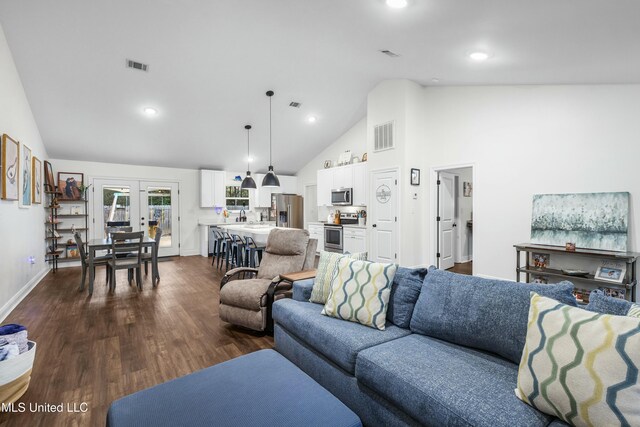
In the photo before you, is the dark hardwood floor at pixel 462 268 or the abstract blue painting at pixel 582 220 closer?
the abstract blue painting at pixel 582 220

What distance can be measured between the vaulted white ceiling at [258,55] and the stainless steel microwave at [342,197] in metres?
1.68

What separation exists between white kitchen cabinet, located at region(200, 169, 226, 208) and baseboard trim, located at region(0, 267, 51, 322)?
3.62 metres

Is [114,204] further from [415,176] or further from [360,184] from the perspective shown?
[415,176]

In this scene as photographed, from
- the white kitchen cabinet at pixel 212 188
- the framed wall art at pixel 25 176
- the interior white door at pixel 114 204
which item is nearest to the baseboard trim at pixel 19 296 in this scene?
the framed wall art at pixel 25 176

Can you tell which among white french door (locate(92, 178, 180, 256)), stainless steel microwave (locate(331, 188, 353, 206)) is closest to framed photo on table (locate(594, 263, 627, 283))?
stainless steel microwave (locate(331, 188, 353, 206))

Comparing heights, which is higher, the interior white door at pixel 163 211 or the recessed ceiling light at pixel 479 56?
the recessed ceiling light at pixel 479 56

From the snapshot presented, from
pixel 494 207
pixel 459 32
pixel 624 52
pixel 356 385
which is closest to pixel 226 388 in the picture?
pixel 356 385

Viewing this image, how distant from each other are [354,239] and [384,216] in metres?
1.16

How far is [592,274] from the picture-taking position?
3.97m

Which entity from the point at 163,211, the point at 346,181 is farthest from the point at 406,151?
the point at 163,211

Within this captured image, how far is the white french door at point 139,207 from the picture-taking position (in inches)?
290

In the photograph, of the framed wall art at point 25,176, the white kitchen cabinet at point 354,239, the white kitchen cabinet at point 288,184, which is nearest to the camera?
the framed wall art at point 25,176

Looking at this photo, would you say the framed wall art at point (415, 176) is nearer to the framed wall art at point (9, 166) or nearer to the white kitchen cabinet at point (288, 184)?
the white kitchen cabinet at point (288, 184)

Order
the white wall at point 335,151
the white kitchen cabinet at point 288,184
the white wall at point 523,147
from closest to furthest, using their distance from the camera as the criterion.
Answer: the white wall at point 523,147, the white wall at point 335,151, the white kitchen cabinet at point 288,184
